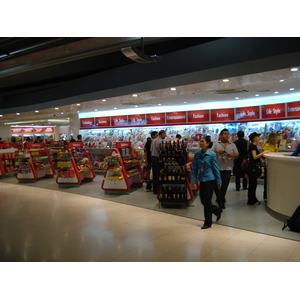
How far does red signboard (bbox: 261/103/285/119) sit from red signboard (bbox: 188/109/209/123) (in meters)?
2.35

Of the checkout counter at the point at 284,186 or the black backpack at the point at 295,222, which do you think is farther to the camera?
the checkout counter at the point at 284,186

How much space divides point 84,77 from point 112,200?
4991 mm

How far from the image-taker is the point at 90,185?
33.4 ft

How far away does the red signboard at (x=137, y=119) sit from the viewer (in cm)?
1430

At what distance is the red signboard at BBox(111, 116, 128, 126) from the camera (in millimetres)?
14901

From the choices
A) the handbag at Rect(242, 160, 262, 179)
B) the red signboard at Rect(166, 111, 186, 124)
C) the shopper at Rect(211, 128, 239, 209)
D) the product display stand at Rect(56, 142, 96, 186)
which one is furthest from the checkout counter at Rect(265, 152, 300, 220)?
the red signboard at Rect(166, 111, 186, 124)

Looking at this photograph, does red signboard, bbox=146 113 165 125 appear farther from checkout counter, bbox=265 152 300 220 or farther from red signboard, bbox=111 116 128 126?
checkout counter, bbox=265 152 300 220

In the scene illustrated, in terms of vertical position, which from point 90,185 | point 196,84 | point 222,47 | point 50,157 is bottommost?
point 90,185

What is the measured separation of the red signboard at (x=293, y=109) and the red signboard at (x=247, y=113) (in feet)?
3.85

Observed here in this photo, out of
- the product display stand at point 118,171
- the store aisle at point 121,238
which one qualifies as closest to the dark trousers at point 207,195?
the store aisle at point 121,238

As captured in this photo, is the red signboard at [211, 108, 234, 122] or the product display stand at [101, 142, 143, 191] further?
the red signboard at [211, 108, 234, 122]

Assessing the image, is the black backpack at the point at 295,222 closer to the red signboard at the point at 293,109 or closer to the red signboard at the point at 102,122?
the red signboard at the point at 293,109

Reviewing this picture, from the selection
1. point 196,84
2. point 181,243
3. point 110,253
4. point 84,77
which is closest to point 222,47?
point 196,84
